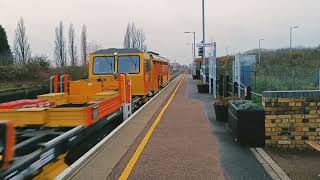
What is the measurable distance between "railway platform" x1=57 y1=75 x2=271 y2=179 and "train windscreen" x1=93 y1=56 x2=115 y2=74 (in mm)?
7324

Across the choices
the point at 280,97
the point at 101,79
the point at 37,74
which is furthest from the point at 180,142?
the point at 37,74

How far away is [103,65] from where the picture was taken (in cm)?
2014

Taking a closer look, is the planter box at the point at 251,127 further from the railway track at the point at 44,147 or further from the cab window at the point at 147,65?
the cab window at the point at 147,65

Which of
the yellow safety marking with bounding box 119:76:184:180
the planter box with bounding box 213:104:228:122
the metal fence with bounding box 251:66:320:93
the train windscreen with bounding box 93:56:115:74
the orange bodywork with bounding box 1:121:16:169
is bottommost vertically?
the yellow safety marking with bounding box 119:76:184:180

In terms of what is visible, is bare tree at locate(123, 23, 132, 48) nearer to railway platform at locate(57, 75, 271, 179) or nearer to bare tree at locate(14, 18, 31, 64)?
bare tree at locate(14, 18, 31, 64)

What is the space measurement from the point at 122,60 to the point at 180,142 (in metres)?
10.7

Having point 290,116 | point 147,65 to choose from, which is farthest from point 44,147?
point 147,65

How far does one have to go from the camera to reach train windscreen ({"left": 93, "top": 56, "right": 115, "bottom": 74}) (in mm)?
19969

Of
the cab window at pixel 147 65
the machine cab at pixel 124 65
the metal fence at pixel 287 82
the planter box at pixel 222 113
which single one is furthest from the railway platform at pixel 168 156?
the cab window at pixel 147 65

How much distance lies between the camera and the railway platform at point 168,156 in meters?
7.19

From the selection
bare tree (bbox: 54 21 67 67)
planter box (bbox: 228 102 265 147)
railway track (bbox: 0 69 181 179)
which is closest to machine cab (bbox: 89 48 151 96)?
railway track (bbox: 0 69 181 179)

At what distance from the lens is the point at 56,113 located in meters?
8.41

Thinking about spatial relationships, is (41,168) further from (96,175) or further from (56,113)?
(56,113)

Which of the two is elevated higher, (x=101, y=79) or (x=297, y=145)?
(x=101, y=79)
